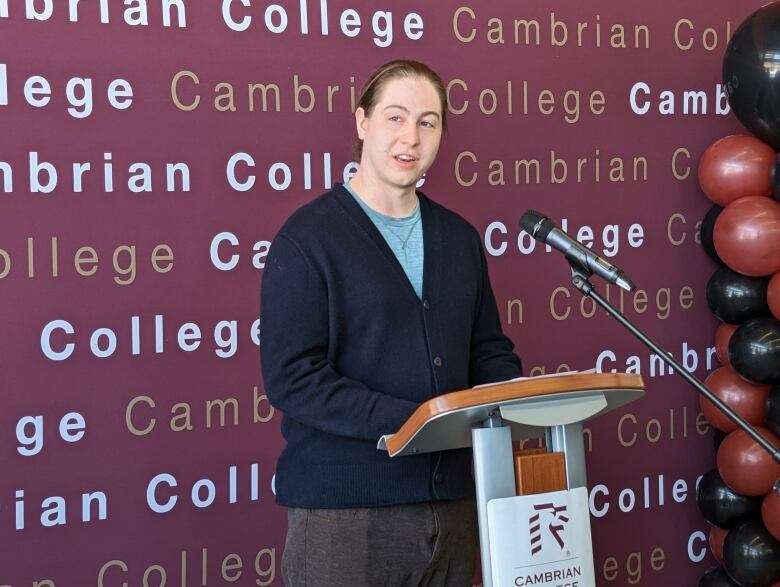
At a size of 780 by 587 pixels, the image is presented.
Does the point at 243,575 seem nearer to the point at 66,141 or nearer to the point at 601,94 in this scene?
the point at 66,141

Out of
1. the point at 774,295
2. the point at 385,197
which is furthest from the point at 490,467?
the point at 774,295

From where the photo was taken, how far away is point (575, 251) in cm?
183

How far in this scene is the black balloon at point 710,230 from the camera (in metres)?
3.08

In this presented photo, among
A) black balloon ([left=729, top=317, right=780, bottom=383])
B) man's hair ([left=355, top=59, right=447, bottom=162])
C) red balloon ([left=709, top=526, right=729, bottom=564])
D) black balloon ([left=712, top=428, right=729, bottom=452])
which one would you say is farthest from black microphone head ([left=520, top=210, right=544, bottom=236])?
red balloon ([left=709, top=526, right=729, bottom=564])

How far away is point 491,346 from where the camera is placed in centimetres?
205

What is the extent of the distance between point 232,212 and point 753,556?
1.79 m

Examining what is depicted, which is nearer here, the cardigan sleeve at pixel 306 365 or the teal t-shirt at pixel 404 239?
the cardigan sleeve at pixel 306 365

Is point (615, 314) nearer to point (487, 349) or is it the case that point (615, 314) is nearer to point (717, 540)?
point (487, 349)

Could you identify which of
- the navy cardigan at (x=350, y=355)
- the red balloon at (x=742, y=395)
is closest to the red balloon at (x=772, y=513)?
the red balloon at (x=742, y=395)

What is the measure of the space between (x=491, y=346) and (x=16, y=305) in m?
1.16

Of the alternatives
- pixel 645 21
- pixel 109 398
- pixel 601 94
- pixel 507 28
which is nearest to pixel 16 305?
pixel 109 398

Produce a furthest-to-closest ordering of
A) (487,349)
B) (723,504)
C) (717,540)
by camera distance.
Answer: (717,540)
(723,504)
(487,349)

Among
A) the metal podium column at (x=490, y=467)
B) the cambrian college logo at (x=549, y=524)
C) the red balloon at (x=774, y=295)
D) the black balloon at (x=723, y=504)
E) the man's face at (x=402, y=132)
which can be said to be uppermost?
A: the man's face at (x=402, y=132)

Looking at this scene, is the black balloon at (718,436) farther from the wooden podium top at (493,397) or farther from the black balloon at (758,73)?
the wooden podium top at (493,397)
